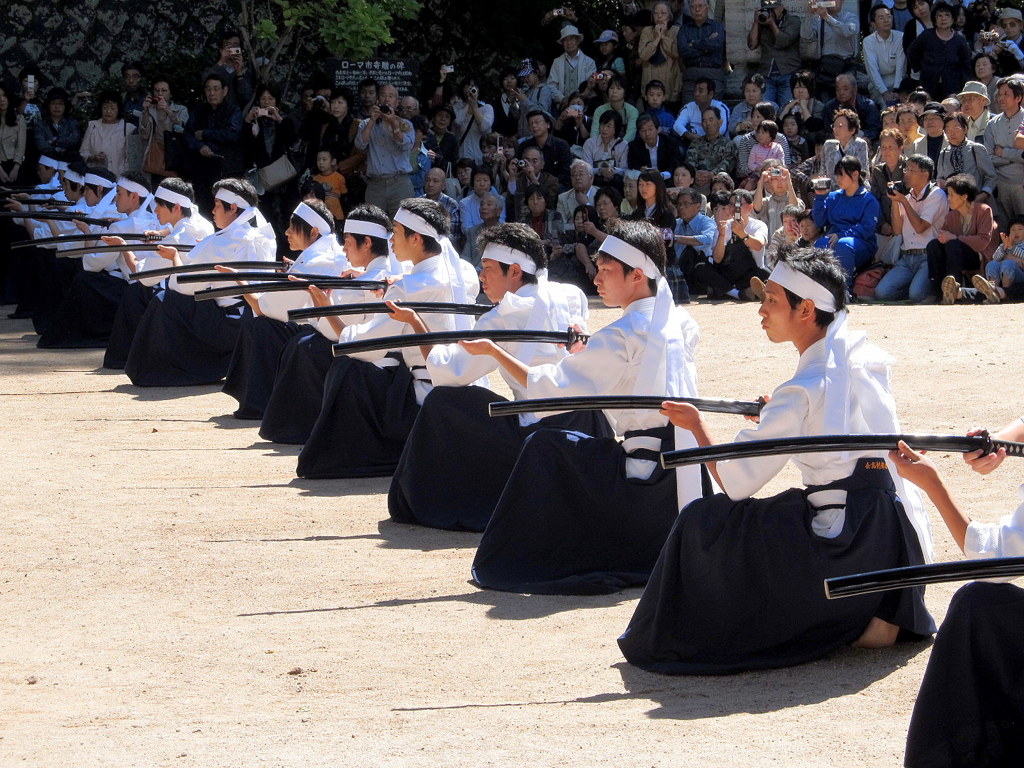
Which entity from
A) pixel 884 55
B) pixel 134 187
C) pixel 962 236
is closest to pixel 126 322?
pixel 134 187

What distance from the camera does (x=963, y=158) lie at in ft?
37.2

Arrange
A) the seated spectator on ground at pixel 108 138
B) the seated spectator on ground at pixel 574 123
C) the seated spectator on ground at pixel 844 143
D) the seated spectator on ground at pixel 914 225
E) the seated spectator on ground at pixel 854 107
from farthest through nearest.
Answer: the seated spectator on ground at pixel 108 138 < the seated spectator on ground at pixel 574 123 < the seated spectator on ground at pixel 854 107 < the seated spectator on ground at pixel 844 143 < the seated spectator on ground at pixel 914 225

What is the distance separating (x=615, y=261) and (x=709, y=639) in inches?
58.5

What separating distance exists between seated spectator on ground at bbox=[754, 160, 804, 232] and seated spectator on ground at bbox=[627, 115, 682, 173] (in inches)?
47.0

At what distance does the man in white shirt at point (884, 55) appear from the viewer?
13.5 metres

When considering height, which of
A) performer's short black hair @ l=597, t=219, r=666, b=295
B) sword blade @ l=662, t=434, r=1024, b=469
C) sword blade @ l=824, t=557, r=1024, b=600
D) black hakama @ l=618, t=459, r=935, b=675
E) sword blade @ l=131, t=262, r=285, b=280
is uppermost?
performer's short black hair @ l=597, t=219, r=666, b=295

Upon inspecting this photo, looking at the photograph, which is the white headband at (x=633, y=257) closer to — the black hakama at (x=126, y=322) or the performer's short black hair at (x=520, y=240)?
the performer's short black hair at (x=520, y=240)

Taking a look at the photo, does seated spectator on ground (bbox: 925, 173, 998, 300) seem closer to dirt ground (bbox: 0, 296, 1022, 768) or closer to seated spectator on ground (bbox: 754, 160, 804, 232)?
seated spectator on ground (bbox: 754, 160, 804, 232)

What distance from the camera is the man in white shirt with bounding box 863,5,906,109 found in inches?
532

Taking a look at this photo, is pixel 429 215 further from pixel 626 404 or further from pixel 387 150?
pixel 387 150

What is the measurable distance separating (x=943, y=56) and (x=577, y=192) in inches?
137

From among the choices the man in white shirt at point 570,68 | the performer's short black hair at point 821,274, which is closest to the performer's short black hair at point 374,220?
the performer's short black hair at point 821,274

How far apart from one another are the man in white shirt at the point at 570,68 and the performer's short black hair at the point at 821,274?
11.1 metres

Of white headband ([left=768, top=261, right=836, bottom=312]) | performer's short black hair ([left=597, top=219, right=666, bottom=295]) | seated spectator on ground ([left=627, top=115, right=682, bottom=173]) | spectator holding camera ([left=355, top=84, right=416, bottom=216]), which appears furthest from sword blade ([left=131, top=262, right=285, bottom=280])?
white headband ([left=768, top=261, right=836, bottom=312])
